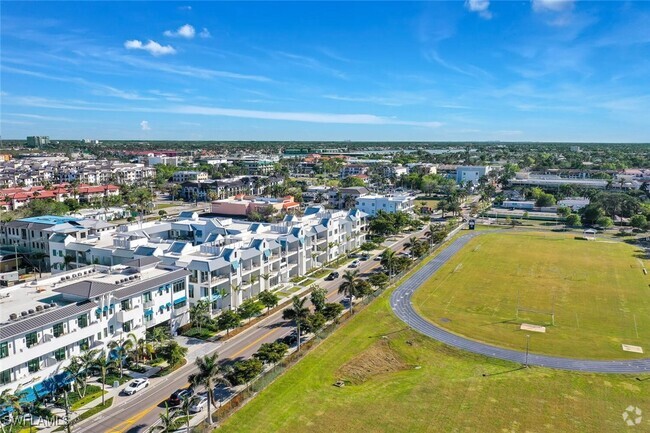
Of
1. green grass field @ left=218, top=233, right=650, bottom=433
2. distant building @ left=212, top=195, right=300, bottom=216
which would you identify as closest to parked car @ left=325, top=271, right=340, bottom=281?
green grass field @ left=218, top=233, right=650, bottom=433

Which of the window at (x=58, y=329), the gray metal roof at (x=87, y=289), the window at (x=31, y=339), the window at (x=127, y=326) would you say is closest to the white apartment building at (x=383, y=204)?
the window at (x=127, y=326)

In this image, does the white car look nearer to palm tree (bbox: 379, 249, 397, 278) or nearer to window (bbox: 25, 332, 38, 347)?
window (bbox: 25, 332, 38, 347)

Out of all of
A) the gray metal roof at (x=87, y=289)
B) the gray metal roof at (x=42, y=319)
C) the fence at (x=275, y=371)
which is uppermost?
the gray metal roof at (x=87, y=289)

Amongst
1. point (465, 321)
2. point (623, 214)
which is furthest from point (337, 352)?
point (623, 214)

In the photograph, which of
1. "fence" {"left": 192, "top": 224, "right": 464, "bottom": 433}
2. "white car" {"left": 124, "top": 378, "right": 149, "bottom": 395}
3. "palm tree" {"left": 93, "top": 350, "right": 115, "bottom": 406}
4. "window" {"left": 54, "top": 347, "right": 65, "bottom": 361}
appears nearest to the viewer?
"fence" {"left": 192, "top": 224, "right": 464, "bottom": 433}

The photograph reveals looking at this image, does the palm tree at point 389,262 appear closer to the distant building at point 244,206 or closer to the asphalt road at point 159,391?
the asphalt road at point 159,391

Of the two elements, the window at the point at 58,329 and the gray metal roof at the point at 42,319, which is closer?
the gray metal roof at the point at 42,319

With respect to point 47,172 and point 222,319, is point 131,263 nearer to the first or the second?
point 222,319
